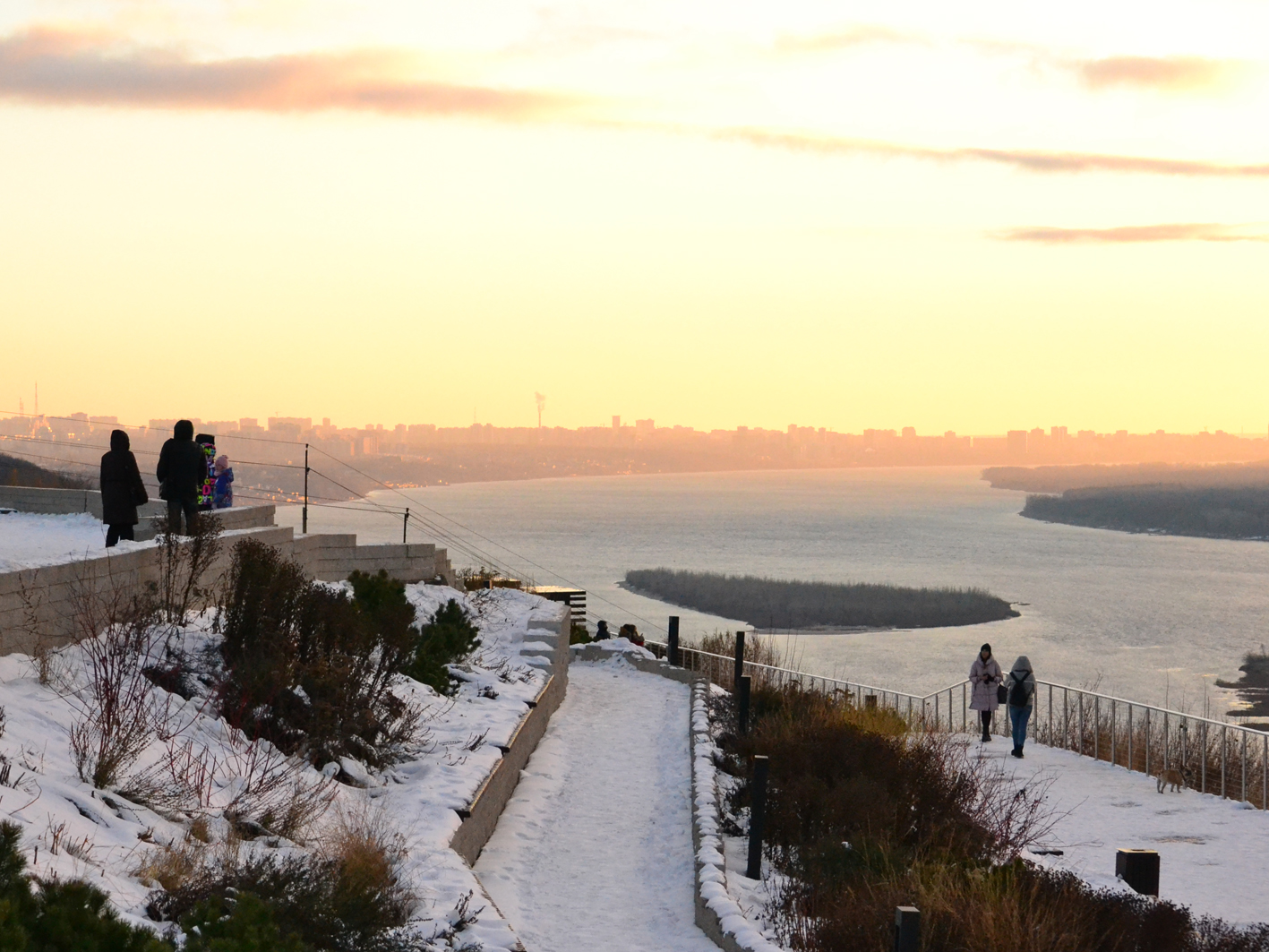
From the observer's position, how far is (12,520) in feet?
64.7

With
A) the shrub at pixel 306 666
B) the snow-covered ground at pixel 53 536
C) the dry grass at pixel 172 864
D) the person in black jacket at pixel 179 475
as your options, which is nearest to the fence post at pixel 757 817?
the shrub at pixel 306 666

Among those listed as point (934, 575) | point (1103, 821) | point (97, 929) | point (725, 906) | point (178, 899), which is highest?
point (97, 929)

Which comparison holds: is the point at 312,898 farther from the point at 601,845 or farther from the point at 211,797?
the point at 601,845

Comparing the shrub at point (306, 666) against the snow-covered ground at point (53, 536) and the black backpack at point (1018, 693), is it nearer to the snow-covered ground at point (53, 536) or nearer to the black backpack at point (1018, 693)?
the snow-covered ground at point (53, 536)

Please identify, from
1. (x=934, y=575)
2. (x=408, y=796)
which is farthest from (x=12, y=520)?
(x=934, y=575)

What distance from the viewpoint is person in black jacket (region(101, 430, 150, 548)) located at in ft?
41.7

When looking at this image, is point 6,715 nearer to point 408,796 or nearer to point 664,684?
point 408,796

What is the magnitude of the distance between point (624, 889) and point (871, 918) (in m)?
2.41

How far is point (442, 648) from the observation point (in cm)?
1427

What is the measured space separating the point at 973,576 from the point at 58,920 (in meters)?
112

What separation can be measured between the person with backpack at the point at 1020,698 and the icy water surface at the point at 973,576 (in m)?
38.3

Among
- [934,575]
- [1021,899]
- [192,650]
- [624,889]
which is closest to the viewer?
[1021,899]

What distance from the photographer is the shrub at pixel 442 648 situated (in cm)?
1294

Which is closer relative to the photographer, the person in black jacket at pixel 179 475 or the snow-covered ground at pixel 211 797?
the snow-covered ground at pixel 211 797
